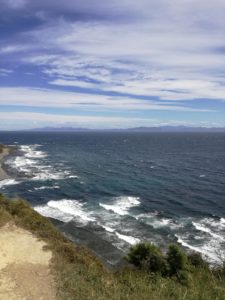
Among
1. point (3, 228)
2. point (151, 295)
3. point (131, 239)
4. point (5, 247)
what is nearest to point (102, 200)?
point (131, 239)

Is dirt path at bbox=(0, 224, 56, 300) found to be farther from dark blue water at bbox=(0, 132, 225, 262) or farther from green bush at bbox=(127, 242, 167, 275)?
dark blue water at bbox=(0, 132, 225, 262)

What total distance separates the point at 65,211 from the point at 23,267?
23.9 metres

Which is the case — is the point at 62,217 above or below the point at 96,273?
below

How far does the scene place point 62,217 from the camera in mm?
42281

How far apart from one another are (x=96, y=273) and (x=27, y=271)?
13.3 feet

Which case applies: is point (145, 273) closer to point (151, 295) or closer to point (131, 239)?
point (151, 295)

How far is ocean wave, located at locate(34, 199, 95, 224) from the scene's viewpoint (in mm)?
41719

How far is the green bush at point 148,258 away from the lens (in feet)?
75.3

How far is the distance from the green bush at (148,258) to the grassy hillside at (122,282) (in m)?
0.31

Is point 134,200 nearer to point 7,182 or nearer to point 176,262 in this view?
point 7,182

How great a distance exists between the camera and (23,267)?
69.5 ft

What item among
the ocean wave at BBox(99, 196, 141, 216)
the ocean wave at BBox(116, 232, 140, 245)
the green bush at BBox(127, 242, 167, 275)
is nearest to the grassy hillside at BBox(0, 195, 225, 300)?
the green bush at BBox(127, 242, 167, 275)

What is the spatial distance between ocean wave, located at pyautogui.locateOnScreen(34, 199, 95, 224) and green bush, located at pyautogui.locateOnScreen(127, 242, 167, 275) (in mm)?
15659

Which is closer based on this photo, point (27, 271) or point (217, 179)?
point (27, 271)
